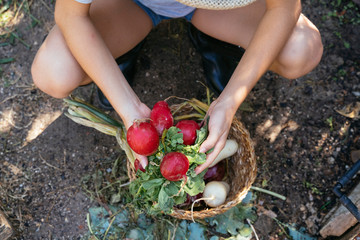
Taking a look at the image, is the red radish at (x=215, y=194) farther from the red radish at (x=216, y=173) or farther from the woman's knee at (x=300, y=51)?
the woman's knee at (x=300, y=51)

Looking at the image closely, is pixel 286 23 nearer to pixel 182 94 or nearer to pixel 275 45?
pixel 275 45

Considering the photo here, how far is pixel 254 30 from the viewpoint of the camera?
1745 mm

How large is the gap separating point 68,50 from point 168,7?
1.83ft

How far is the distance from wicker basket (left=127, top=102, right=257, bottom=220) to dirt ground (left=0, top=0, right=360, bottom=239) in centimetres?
24

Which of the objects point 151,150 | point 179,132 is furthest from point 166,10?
point 151,150

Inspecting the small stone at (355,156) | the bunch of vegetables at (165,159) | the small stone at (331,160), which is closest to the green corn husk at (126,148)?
the bunch of vegetables at (165,159)

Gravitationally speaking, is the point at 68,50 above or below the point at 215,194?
above

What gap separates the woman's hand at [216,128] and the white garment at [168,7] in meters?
0.58

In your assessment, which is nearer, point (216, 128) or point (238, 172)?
point (216, 128)

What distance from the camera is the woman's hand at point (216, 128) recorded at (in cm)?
147

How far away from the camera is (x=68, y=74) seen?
169 centimetres

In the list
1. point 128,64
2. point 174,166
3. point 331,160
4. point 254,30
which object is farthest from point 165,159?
point 331,160

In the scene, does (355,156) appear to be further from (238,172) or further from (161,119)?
(161,119)

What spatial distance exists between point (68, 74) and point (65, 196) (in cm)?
87
